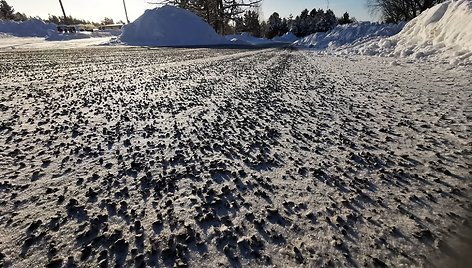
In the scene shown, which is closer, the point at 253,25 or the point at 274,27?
the point at 274,27

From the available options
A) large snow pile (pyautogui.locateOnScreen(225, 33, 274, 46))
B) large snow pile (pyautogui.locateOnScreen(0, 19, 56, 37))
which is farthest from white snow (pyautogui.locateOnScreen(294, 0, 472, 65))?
large snow pile (pyautogui.locateOnScreen(0, 19, 56, 37))

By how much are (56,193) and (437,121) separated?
3.36 metres

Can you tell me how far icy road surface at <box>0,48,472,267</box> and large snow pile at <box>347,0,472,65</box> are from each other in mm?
4619

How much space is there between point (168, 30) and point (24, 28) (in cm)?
1638

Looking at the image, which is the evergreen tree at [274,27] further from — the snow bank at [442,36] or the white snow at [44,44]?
the snow bank at [442,36]

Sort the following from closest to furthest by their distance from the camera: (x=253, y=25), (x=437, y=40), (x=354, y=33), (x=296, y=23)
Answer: (x=437, y=40) → (x=354, y=33) → (x=296, y=23) → (x=253, y=25)

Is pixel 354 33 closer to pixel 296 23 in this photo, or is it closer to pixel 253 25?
pixel 296 23

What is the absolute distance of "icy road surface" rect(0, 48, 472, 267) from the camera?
1.39 m

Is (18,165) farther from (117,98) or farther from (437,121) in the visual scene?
(437,121)

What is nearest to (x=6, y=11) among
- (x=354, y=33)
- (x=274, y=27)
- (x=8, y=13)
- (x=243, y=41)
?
(x=8, y=13)

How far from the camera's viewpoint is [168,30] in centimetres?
2191

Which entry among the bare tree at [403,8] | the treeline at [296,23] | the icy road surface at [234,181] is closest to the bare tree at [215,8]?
the treeline at [296,23]

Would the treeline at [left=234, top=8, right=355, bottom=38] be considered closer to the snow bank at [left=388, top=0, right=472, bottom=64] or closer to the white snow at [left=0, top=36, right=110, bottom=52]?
the white snow at [left=0, top=36, right=110, bottom=52]

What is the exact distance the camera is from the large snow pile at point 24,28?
27000mm
